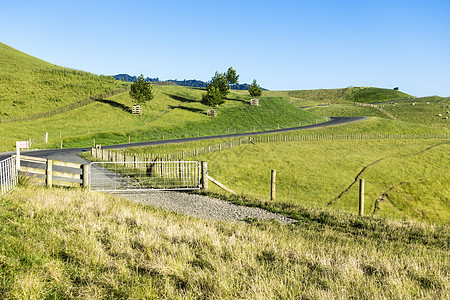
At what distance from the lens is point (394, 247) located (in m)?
9.55

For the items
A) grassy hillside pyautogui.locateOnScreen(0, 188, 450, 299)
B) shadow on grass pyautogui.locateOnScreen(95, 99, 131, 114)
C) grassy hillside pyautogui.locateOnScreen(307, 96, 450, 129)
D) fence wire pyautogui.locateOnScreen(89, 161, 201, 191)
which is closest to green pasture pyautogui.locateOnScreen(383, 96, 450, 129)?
grassy hillside pyautogui.locateOnScreen(307, 96, 450, 129)

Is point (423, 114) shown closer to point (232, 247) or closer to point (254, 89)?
point (254, 89)

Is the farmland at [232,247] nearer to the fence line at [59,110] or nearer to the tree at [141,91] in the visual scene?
the tree at [141,91]

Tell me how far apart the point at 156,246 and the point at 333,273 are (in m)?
3.55

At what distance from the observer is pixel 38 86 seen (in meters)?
87.9

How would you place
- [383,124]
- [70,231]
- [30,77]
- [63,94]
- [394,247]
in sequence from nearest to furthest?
[70,231] → [394,247] → [383,124] → [63,94] → [30,77]

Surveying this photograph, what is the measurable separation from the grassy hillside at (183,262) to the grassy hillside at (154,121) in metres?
39.4

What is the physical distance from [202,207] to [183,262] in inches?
301

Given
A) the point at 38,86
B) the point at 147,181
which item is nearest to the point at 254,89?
the point at 38,86

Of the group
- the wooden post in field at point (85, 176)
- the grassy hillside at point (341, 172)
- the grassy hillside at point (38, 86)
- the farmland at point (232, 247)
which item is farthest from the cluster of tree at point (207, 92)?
the wooden post in field at point (85, 176)

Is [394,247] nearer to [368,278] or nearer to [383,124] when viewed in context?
[368,278]

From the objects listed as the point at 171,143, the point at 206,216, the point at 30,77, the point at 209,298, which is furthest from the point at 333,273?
the point at 30,77

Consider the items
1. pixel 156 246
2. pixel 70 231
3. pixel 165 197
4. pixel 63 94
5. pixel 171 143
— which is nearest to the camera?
pixel 156 246

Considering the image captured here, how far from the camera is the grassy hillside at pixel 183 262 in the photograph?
546 cm
